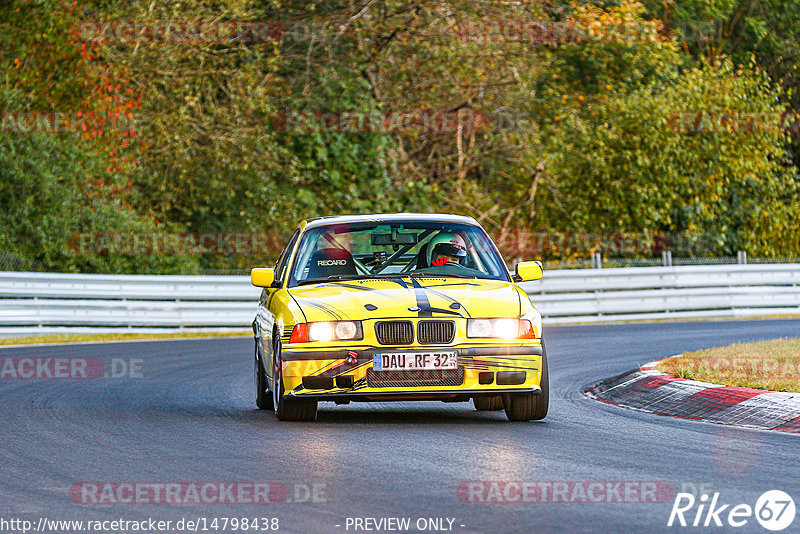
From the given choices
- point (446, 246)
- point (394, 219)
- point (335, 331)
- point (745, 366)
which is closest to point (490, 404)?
point (446, 246)

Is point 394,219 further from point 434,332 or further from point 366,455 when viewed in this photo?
point 366,455

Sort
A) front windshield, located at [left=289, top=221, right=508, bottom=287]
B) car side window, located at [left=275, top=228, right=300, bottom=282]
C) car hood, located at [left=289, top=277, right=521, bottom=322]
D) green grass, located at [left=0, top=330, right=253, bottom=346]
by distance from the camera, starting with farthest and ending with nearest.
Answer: green grass, located at [left=0, top=330, right=253, bottom=346], car side window, located at [left=275, top=228, right=300, bottom=282], front windshield, located at [left=289, top=221, right=508, bottom=287], car hood, located at [left=289, top=277, right=521, bottom=322]

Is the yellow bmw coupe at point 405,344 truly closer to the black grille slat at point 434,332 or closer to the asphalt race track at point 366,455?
the black grille slat at point 434,332

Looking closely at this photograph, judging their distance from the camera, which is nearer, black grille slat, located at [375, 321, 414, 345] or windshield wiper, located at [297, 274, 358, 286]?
black grille slat, located at [375, 321, 414, 345]

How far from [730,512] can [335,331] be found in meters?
4.17

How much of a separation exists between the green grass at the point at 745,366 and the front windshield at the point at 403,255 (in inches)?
90.2

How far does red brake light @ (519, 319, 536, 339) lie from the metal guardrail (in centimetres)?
1428

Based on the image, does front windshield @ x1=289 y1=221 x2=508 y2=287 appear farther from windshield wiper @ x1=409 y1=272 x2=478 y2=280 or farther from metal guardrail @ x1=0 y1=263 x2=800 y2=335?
metal guardrail @ x1=0 y1=263 x2=800 y2=335

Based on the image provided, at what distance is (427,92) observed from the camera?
106ft

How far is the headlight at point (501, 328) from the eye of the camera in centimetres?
1020

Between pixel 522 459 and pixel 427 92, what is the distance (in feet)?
80.0

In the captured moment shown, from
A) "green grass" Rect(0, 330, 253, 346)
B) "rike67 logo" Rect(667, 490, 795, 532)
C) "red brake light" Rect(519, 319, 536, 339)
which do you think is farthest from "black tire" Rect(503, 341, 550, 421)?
"green grass" Rect(0, 330, 253, 346)

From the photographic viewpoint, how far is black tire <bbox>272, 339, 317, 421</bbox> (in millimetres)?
10562

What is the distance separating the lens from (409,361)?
1005 centimetres
